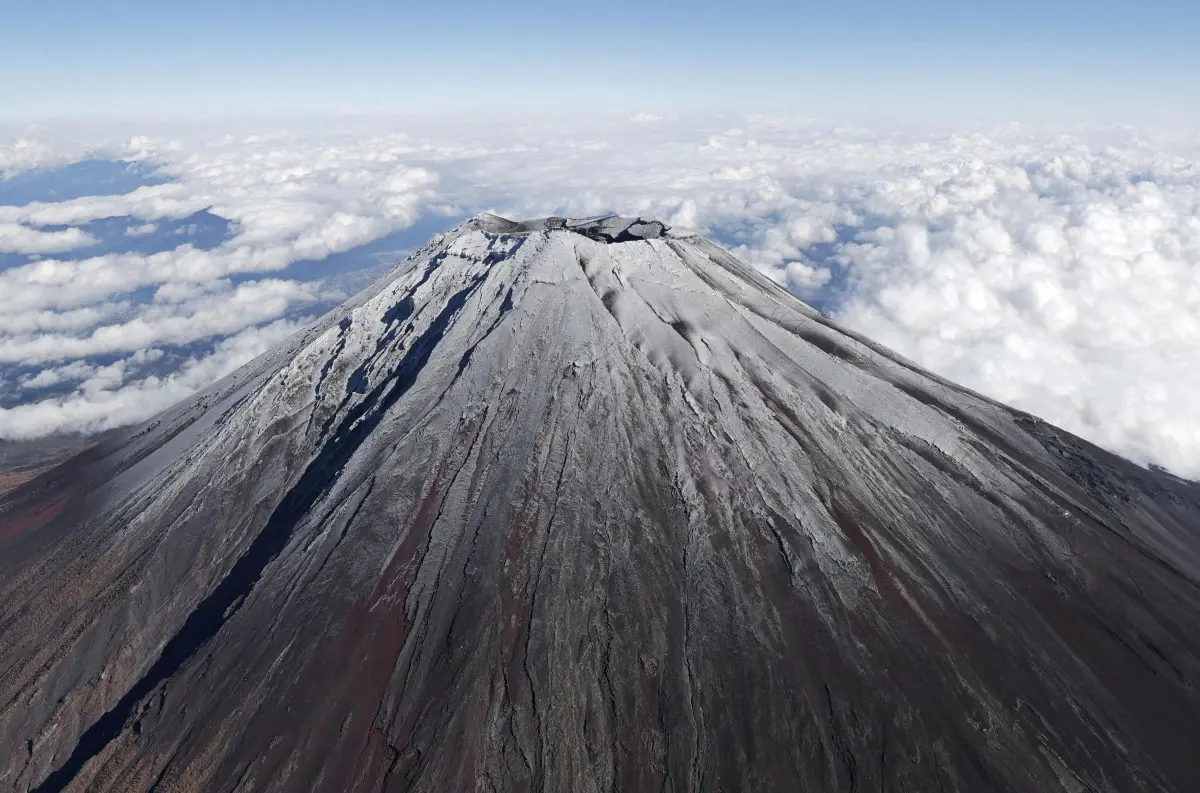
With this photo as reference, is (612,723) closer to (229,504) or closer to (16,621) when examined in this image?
(229,504)

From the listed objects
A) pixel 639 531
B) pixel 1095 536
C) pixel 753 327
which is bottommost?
pixel 1095 536

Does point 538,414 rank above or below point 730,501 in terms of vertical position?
above

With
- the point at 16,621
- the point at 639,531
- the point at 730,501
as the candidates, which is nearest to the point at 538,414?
the point at 639,531

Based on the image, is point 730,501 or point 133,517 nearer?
point 730,501

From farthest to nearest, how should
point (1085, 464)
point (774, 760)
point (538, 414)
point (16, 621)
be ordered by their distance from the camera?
point (1085, 464), point (538, 414), point (16, 621), point (774, 760)

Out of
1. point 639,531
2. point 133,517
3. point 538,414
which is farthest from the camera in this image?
point 133,517

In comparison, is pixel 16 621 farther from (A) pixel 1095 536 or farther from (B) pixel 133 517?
(A) pixel 1095 536
